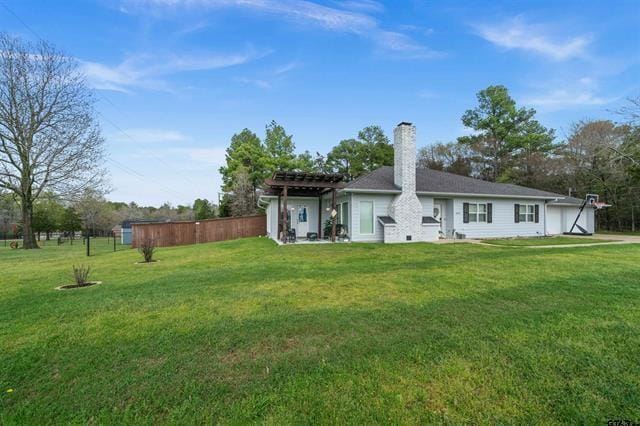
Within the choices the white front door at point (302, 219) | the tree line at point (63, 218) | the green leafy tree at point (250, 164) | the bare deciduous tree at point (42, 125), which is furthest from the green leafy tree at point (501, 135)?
the bare deciduous tree at point (42, 125)

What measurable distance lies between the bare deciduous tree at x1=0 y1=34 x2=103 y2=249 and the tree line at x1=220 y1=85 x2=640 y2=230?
41.8 ft

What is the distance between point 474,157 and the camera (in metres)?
31.4

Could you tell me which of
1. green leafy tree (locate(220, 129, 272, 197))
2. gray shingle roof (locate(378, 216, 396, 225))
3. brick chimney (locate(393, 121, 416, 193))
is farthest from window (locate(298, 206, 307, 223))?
green leafy tree (locate(220, 129, 272, 197))

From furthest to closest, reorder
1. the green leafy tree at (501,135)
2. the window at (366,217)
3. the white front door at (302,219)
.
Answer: the green leafy tree at (501,135), the white front door at (302,219), the window at (366,217)

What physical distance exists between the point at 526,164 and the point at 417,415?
32125mm

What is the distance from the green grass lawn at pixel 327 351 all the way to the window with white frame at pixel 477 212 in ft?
31.5

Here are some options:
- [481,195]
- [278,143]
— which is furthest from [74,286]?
[278,143]

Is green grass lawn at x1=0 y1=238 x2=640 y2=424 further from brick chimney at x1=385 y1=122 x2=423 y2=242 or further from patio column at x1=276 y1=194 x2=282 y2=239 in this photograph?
patio column at x1=276 y1=194 x2=282 y2=239

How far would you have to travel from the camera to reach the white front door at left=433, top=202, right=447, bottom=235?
14938 millimetres

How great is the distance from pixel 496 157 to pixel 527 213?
1615cm

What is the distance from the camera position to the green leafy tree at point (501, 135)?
92.2ft

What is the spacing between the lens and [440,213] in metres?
15.1

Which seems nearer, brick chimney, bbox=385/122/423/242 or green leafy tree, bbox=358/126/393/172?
brick chimney, bbox=385/122/423/242

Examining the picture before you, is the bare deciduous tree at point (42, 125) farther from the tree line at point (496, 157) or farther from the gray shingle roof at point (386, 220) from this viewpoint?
the gray shingle roof at point (386, 220)
